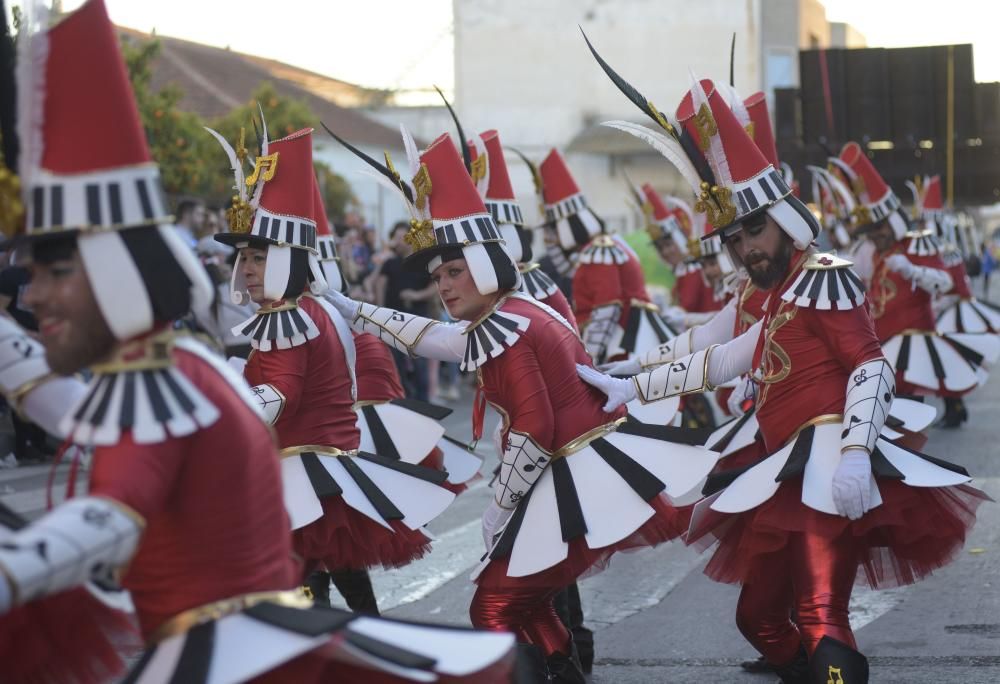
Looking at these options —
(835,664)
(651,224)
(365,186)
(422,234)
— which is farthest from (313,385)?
(365,186)

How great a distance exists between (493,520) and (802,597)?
1.25 meters

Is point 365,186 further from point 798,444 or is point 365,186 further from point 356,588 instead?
point 798,444

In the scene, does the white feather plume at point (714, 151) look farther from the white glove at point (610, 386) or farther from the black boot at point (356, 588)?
the black boot at point (356, 588)

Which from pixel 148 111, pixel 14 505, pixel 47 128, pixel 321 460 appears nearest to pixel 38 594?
pixel 47 128

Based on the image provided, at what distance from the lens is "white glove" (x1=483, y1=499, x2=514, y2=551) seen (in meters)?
5.62

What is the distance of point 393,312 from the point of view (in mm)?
6203

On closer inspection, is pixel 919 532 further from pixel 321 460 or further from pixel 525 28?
pixel 525 28

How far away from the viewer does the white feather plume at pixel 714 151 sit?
18.8 ft

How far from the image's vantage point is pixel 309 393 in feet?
20.0

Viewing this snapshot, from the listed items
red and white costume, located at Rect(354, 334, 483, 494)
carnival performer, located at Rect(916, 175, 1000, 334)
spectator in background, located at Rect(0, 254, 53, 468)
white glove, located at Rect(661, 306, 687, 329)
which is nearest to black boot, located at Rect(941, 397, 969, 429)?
carnival performer, located at Rect(916, 175, 1000, 334)

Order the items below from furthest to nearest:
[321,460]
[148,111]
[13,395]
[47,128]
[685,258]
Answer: [148,111]
[685,258]
[321,460]
[13,395]
[47,128]

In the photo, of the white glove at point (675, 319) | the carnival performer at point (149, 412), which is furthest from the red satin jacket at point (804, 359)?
the white glove at point (675, 319)

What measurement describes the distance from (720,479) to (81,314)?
299cm

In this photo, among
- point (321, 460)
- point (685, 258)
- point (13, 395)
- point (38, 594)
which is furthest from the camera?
point (685, 258)
